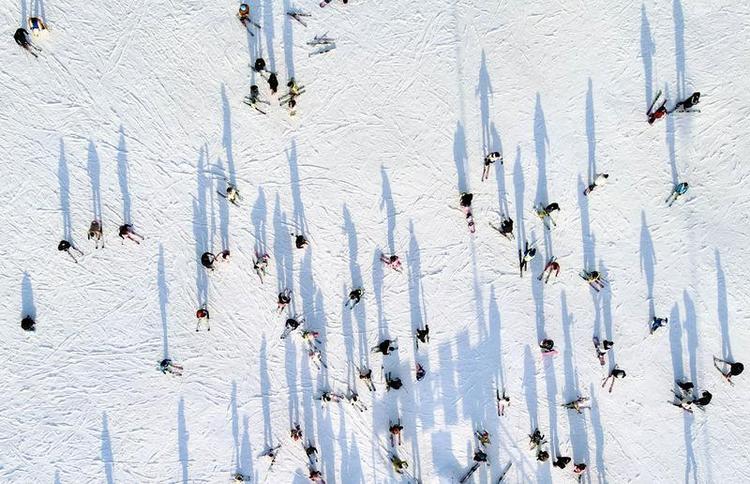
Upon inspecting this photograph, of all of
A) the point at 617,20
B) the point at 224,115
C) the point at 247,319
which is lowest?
the point at 247,319

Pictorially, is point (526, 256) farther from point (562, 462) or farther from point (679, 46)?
point (679, 46)

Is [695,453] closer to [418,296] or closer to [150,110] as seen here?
[418,296]

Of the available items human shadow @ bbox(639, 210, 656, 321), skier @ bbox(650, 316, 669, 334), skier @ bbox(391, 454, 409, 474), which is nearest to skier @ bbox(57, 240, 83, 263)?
skier @ bbox(391, 454, 409, 474)

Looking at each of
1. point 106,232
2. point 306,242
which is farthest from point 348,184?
point 106,232

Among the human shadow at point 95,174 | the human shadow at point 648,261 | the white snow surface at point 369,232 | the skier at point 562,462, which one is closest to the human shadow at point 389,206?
the white snow surface at point 369,232

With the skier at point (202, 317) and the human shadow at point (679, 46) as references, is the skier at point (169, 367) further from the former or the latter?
the human shadow at point (679, 46)

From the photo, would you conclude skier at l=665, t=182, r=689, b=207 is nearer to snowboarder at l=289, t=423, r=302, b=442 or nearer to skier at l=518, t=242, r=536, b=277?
skier at l=518, t=242, r=536, b=277
